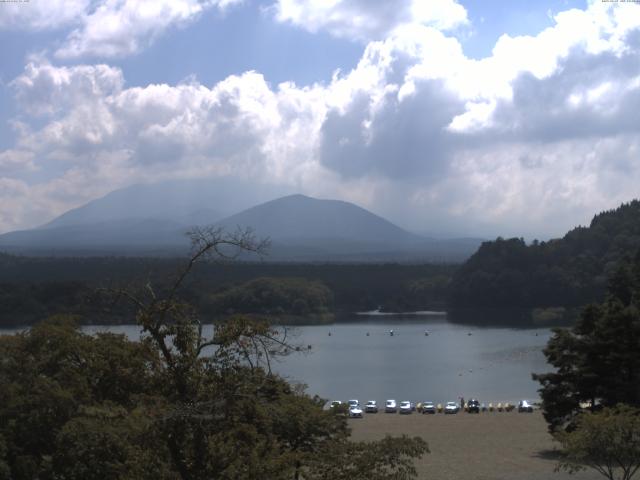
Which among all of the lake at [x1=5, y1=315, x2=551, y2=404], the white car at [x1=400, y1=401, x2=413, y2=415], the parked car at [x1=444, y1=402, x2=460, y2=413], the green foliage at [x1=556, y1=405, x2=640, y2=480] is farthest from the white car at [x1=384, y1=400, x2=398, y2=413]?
the green foliage at [x1=556, y1=405, x2=640, y2=480]

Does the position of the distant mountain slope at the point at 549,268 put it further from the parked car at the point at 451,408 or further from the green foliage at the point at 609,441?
the green foliage at the point at 609,441

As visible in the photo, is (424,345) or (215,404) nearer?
(215,404)

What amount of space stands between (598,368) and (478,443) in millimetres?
2987

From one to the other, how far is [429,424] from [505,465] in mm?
6530

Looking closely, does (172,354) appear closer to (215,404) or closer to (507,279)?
(215,404)

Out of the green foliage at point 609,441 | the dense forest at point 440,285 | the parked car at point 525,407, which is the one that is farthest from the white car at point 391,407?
the dense forest at point 440,285

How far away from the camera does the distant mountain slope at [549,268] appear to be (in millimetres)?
63156

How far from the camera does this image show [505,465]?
13414mm

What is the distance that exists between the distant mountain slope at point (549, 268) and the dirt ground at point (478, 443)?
4221cm

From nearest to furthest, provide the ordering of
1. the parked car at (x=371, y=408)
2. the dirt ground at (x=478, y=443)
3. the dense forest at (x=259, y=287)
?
1. the dirt ground at (x=478, y=443)
2. the parked car at (x=371, y=408)
3. the dense forest at (x=259, y=287)

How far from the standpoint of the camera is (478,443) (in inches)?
637

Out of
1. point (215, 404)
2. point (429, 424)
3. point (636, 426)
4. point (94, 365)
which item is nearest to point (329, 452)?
point (215, 404)

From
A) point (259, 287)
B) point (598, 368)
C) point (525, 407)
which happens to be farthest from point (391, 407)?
point (259, 287)

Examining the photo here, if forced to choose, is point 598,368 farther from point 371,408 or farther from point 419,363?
point 419,363
